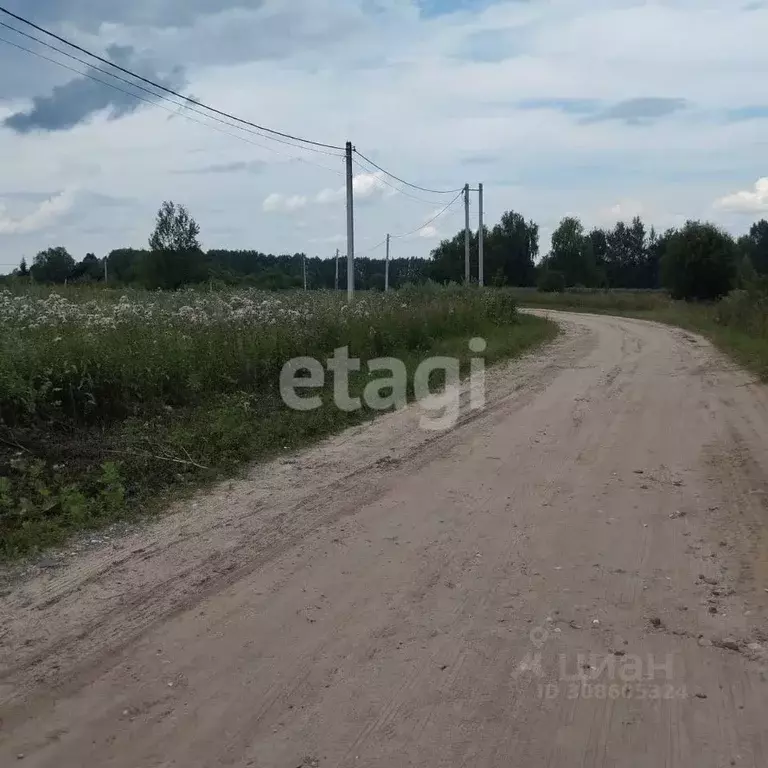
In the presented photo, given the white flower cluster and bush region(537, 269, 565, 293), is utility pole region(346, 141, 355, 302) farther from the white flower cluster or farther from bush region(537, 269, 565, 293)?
bush region(537, 269, 565, 293)

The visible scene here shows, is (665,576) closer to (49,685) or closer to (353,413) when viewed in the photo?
(49,685)

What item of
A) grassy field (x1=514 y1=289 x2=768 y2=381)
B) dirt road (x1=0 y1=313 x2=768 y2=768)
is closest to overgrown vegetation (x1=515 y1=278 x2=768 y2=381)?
grassy field (x1=514 y1=289 x2=768 y2=381)

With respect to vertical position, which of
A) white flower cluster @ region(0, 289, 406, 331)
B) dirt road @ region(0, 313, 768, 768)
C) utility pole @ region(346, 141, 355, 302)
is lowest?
dirt road @ region(0, 313, 768, 768)

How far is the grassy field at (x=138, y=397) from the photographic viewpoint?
6.38 meters

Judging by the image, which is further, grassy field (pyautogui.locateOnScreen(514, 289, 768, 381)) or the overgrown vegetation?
the overgrown vegetation

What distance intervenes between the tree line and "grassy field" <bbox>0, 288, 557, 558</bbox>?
390 inches

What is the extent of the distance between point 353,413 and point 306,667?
6.26 m

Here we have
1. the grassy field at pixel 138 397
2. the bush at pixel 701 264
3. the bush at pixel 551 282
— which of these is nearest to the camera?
the grassy field at pixel 138 397

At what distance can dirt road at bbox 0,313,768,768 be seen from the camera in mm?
3078

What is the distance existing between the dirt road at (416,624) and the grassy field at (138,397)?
69cm

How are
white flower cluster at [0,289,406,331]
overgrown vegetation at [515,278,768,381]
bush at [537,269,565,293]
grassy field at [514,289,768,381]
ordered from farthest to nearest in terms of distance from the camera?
bush at [537,269,565,293], overgrown vegetation at [515,278,768,381], grassy field at [514,289,768,381], white flower cluster at [0,289,406,331]

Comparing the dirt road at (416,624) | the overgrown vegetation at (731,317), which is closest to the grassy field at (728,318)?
the overgrown vegetation at (731,317)

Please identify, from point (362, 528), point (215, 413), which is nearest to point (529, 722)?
point (362, 528)

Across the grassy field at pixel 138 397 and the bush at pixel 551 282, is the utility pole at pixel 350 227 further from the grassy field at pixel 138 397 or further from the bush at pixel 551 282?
the bush at pixel 551 282
